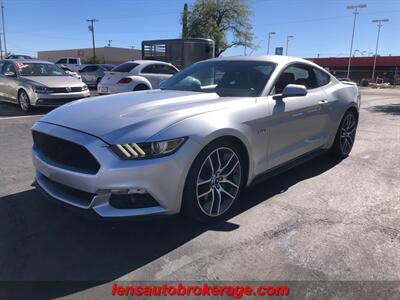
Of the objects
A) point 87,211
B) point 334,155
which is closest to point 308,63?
point 334,155

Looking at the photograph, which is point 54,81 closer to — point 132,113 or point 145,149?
point 132,113

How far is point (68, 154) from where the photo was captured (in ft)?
9.82

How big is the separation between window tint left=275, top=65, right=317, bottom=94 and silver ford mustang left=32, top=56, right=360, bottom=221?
3 centimetres

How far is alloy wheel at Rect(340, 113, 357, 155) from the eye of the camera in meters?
5.44

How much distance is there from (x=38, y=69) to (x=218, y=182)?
9.61m

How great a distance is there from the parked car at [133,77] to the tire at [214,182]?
791cm

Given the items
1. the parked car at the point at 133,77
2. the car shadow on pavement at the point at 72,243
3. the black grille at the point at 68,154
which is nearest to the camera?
the car shadow on pavement at the point at 72,243

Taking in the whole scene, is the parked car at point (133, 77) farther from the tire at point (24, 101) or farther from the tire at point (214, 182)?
the tire at point (214, 182)

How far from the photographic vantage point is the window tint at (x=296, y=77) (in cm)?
427

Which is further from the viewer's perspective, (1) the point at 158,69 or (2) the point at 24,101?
(1) the point at 158,69

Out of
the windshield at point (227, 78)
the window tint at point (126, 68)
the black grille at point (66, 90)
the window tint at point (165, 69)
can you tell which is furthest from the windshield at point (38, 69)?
the windshield at point (227, 78)

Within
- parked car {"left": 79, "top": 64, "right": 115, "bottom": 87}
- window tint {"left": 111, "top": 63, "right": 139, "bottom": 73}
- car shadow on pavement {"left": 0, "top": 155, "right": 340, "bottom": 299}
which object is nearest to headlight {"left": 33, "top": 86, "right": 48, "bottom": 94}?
window tint {"left": 111, "top": 63, "right": 139, "bottom": 73}

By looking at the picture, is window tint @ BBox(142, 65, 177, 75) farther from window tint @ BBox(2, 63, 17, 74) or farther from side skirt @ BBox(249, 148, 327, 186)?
side skirt @ BBox(249, 148, 327, 186)

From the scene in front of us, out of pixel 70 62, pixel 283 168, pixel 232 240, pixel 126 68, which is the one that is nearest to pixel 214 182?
pixel 232 240
